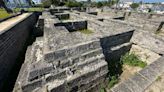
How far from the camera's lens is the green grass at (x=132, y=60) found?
543 centimetres

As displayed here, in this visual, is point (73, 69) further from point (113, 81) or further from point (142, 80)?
point (113, 81)

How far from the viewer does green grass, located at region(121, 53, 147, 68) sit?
543cm

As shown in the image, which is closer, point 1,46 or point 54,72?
point 54,72

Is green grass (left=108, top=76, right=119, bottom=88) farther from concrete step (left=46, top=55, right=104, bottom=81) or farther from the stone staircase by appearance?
concrete step (left=46, top=55, right=104, bottom=81)

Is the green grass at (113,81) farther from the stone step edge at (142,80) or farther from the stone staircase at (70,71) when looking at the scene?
the stone step edge at (142,80)

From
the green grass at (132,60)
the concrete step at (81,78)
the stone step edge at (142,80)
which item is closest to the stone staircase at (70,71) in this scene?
the concrete step at (81,78)

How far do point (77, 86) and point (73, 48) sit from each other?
1179 mm

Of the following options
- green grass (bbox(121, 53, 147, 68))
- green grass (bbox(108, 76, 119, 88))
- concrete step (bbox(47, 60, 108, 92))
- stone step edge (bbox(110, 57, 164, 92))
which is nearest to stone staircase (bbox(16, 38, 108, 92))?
concrete step (bbox(47, 60, 108, 92))

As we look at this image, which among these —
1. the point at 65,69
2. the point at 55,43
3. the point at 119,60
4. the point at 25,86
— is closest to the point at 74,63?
the point at 65,69

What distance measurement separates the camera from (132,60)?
5566mm

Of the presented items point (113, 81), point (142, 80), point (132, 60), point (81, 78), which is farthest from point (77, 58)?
point (132, 60)

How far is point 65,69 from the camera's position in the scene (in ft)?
9.91

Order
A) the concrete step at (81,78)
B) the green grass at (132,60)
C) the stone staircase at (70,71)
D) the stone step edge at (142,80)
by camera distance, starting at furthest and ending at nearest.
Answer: the green grass at (132,60), the concrete step at (81,78), the stone staircase at (70,71), the stone step edge at (142,80)

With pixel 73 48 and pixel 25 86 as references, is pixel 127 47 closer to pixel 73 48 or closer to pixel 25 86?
pixel 73 48
